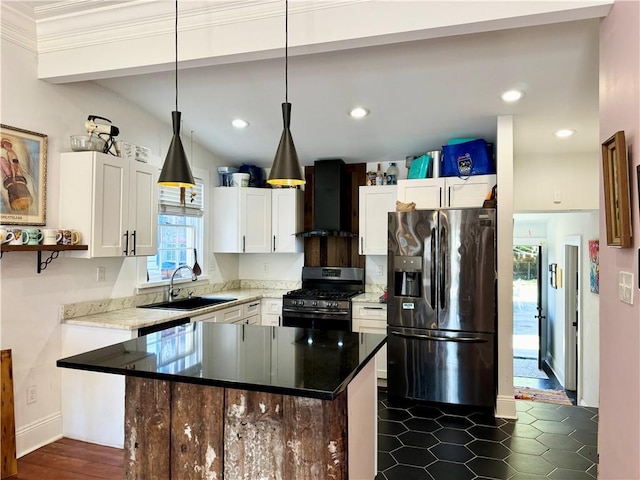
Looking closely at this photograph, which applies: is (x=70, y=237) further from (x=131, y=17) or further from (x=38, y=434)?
(x=131, y=17)

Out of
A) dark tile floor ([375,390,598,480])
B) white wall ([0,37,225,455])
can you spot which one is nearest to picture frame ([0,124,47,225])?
white wall ([0,37,225,455])

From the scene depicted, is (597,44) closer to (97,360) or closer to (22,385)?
(97,360)

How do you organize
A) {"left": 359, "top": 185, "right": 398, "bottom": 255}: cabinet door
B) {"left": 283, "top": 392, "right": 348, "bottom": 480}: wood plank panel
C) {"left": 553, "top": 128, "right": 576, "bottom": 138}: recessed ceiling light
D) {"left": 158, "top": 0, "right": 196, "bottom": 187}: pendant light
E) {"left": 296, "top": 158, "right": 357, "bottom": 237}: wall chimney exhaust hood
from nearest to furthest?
{"left": 283, "top": 392, "right": 348, "bottom": 480}: wood plank panel → {"left": 158, "top": 0, "right": 196, "bottom": 187}: pendant light → {"left": 553, "top": 128, "right": 576, "bottom": 138}: recessed ceiling light → {"left": 359, "top": 185, "right": 398, "bottom": 255}: cabinet door → {"left": 296, "top": 158, "right": 357, "bottom": 237}: wall chimney exhaust hood

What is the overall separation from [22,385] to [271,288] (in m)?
2.85

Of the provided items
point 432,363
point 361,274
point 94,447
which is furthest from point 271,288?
point 94,447

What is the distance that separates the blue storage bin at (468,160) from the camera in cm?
392

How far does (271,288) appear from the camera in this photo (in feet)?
17.5

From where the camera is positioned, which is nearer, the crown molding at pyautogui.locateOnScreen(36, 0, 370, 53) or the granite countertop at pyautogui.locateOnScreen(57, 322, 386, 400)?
the granite countertop at pyautogui.locateOnScreen(57, 322, 386, 400)

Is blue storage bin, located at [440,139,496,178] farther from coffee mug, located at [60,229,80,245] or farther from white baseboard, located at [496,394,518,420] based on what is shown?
coffee mug, located at [60,229,80,245]

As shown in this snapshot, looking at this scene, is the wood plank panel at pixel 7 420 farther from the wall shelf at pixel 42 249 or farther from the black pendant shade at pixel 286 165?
the black pendant shade at pixel 286 165

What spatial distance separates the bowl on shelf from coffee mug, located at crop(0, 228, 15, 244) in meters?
0.81

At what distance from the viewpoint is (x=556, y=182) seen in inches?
177

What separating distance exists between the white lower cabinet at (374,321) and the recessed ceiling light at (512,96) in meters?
2.13

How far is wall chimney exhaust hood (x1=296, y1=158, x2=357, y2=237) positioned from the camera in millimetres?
4824
